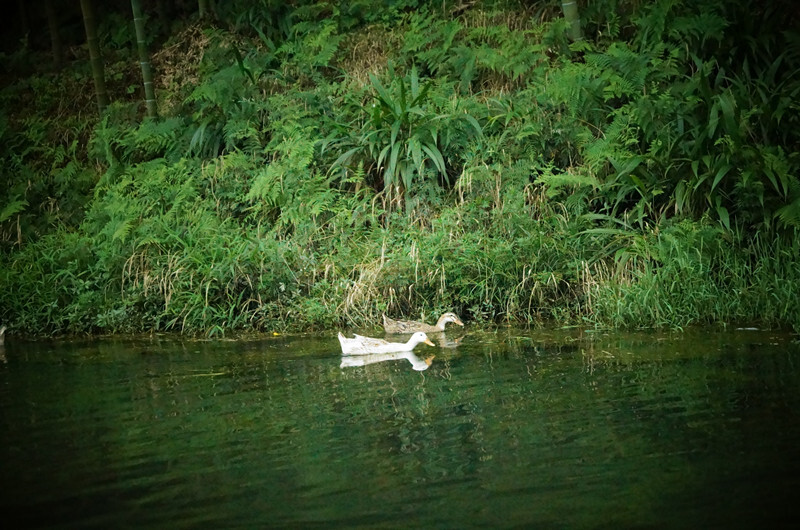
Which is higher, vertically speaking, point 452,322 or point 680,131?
point 680,131

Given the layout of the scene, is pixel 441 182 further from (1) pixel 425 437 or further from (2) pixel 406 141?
(1) pixel 425 437

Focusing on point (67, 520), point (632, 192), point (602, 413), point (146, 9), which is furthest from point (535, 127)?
point (146, 9)

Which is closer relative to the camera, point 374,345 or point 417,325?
point 374,345

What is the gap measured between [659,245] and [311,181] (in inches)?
219

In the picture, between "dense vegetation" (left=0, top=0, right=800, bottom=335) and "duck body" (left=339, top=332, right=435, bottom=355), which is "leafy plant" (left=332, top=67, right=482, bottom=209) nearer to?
"dense vegetation" (left=0, top=0, right=800, bottom=335)

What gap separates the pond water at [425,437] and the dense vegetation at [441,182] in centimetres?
153

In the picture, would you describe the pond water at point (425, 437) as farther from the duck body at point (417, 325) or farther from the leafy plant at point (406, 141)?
the leafy plant at point (406, 141)

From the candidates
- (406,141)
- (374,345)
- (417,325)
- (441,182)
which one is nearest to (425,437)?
(374,345)

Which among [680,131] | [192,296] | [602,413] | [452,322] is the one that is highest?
[680,131]

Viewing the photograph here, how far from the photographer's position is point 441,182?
600 inches

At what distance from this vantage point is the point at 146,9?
23.4 meters

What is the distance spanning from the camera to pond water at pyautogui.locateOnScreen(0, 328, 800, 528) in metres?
6.00

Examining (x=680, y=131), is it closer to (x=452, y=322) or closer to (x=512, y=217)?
(x=512, y=217)

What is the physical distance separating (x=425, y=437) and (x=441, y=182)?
8.15m
